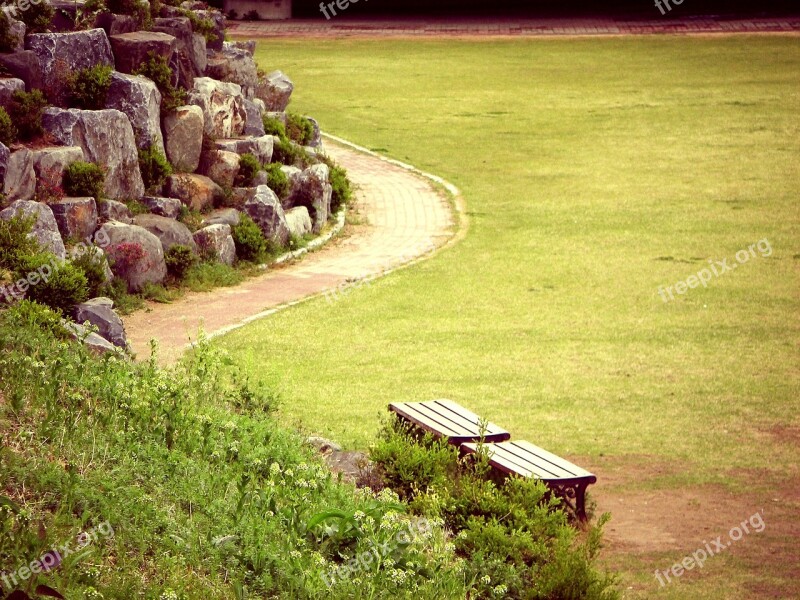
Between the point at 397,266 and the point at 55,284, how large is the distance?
6251mm

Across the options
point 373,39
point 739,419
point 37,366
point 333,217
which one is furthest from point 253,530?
point 373,39

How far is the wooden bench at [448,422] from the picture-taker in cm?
1005

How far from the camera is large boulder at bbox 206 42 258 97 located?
66.1 feet

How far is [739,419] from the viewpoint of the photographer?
12.1m

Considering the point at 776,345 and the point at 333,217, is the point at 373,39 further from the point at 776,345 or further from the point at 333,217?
the point at 776,345

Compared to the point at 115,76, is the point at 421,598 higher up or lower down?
lower down

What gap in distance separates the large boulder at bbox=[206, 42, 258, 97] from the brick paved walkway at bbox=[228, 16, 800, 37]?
17.4m

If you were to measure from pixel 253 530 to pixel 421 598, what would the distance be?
133 cm

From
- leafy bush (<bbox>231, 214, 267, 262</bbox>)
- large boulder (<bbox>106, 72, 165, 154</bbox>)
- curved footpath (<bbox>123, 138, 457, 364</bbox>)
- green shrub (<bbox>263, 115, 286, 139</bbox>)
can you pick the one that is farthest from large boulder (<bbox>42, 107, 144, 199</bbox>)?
green shrub (<bbox>263, 115, 286, 139</bbox>)

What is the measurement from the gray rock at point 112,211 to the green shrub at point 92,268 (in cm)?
126

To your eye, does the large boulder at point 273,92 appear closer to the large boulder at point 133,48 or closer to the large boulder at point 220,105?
the large boulder at point 220,105

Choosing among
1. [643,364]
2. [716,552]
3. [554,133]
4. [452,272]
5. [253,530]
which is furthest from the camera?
[554,133]

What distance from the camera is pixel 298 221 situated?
19281 mm

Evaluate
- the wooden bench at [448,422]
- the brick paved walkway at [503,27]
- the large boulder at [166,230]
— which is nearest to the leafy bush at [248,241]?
the large boulder at [166,230]
